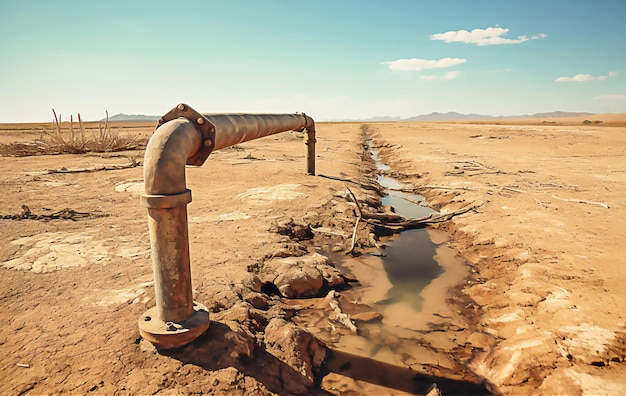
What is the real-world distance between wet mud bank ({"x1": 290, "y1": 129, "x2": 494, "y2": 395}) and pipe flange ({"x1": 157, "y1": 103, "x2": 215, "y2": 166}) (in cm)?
179

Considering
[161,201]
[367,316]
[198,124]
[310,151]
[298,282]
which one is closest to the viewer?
[161,201]

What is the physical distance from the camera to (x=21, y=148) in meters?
13.8

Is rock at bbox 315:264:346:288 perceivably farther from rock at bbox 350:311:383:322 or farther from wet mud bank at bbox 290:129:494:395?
rock at bbox 350:311:383:322

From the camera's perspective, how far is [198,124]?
246 cm

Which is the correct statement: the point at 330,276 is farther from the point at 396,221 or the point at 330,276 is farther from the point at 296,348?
the point at 396,221

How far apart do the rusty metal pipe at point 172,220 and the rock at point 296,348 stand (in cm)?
56

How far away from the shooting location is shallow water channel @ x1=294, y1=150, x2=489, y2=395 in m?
2.55

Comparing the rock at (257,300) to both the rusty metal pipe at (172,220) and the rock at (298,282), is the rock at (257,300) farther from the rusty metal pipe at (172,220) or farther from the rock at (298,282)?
the rusty metal pipe at (172,220)

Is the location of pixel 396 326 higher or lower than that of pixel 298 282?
lower

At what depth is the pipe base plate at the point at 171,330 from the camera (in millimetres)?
2240

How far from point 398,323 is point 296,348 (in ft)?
3.85

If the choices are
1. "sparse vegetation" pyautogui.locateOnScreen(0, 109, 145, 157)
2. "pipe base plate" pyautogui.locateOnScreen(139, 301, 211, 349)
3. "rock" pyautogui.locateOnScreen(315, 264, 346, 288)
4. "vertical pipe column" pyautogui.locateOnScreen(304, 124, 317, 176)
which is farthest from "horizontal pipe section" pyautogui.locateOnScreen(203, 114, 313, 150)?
"sparse vegetation" pyautogui.locateOnScreen(0, 109, 145, 157)

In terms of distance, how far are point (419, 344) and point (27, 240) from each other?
16.0ft

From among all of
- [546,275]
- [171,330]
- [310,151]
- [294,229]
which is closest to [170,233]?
[171,330]
